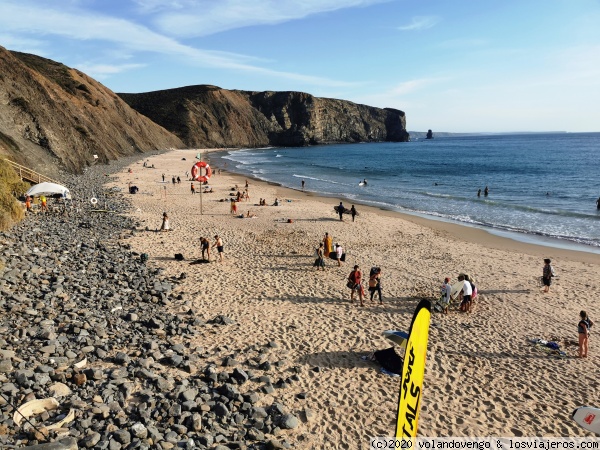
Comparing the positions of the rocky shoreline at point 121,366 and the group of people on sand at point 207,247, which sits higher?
the group of people on sand at point 207,247

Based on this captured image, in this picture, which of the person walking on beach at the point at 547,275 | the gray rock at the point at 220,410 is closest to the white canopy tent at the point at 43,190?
the gray rock at the point at 220,410

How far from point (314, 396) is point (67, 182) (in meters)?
31.6

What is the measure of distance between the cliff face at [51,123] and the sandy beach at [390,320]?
1733 centimetres

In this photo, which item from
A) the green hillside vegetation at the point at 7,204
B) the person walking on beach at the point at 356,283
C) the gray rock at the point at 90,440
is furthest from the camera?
the green hillside vegetation at the point at 7,204

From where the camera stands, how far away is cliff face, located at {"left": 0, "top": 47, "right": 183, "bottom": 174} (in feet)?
104

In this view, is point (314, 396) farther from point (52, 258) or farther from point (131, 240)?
point (131, 240)

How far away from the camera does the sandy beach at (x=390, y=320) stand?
7.47 m

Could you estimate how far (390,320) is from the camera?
11.4 meters

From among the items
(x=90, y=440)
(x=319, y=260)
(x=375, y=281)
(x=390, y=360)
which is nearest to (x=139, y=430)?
(x=90, y=440)

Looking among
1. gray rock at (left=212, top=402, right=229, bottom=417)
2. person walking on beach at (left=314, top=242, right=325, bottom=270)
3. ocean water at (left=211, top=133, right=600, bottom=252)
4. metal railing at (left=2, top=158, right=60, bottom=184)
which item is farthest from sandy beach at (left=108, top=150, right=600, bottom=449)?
metal railing at (left=2, top=158, right=60, bottom=184)

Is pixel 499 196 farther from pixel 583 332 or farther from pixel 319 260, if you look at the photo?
pixel 583 332

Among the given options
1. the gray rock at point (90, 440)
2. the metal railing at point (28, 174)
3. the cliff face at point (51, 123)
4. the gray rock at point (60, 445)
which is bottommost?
the gray rock at point (90, 440)

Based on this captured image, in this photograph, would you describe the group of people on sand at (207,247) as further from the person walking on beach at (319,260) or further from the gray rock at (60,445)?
the gray rock at (60,445)

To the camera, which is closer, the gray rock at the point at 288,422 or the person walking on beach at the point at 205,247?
the gray rock at the point at 288,422
